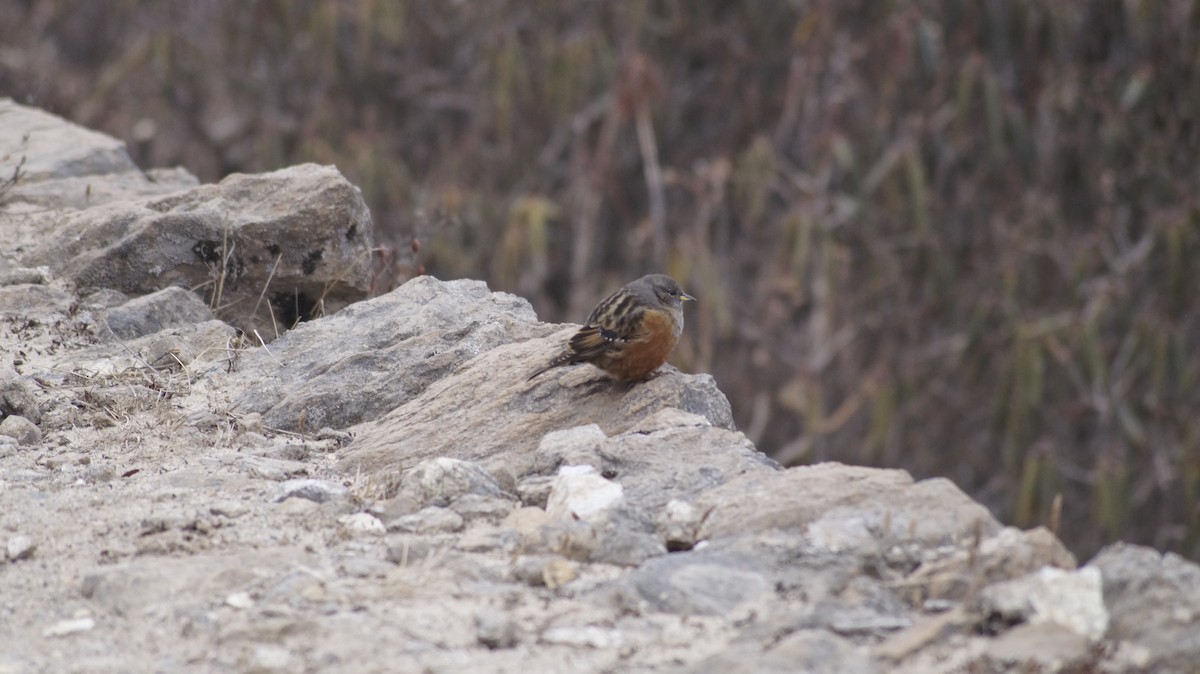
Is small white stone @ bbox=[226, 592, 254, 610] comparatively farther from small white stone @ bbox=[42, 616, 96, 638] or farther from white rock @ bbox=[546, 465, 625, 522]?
white rock @ bbox=[546, 465, 625, 522]

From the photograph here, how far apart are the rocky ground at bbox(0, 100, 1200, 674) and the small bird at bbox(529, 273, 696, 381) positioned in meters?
0.10

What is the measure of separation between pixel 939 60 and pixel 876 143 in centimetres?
95

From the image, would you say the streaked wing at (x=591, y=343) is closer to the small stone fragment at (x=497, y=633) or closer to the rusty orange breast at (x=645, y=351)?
the rusty orange breast at (x=645, y=351)

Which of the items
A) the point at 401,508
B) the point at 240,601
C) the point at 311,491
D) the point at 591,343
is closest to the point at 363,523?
the point at 401,508

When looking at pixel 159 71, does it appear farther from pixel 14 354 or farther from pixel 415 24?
pixel 14 354

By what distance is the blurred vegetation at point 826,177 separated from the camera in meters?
12.5

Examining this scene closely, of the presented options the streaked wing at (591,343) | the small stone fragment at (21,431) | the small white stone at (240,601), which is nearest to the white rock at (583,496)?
the streaked wing at (591,343)

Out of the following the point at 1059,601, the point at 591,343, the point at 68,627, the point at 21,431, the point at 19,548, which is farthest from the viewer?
the point at 591,343

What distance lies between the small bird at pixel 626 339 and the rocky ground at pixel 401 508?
10cm

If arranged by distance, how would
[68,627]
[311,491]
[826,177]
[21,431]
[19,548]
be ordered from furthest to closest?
1. [826,177]
2. [21,431]
3. [311,491]
4. [19,548]
5. [68,627]

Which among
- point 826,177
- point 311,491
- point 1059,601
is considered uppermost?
point 1059,601

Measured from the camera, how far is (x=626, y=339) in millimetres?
4801

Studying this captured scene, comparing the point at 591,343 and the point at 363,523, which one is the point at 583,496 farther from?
the point at 591,343

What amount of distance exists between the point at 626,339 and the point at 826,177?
27.8 feet
